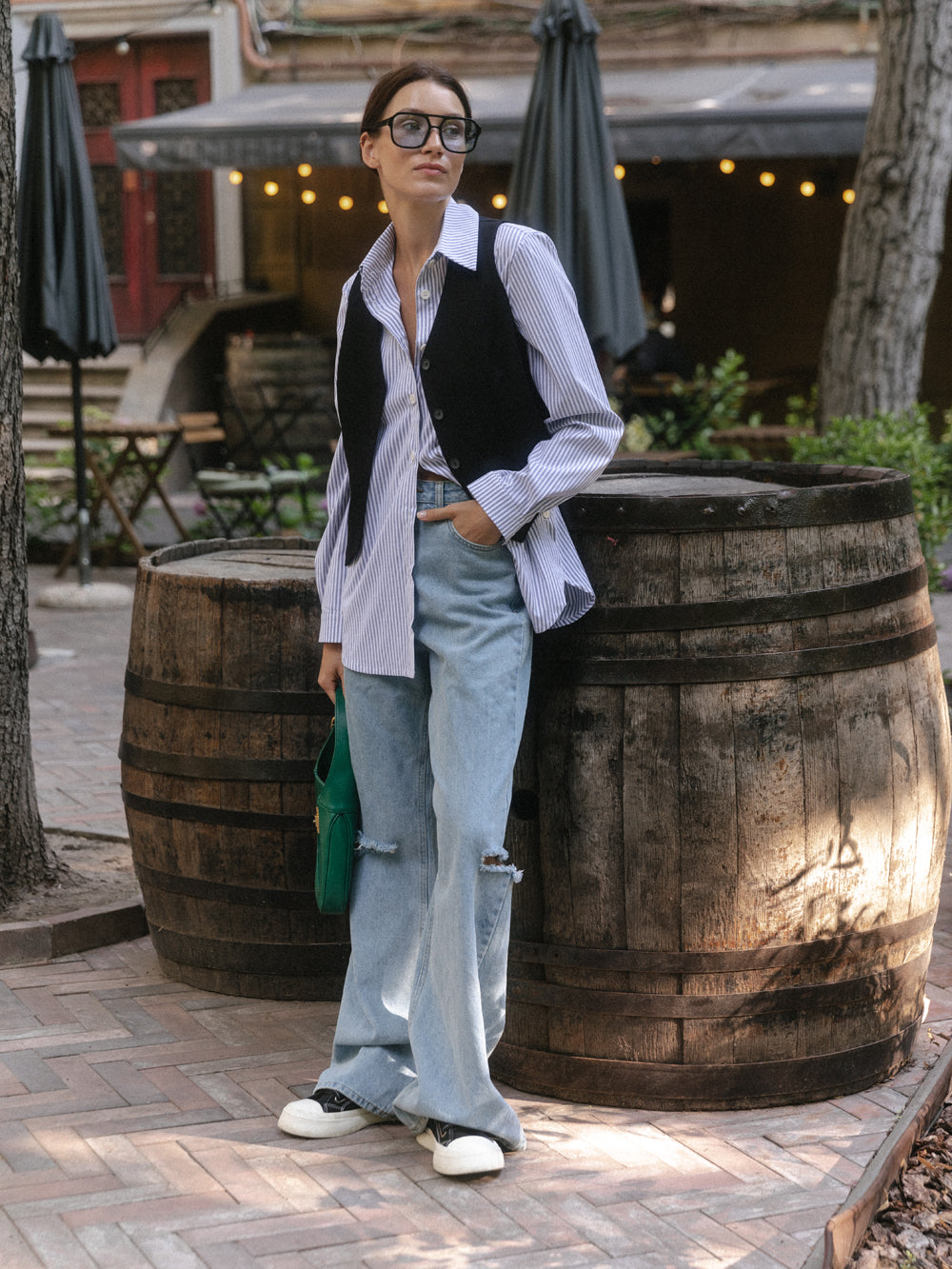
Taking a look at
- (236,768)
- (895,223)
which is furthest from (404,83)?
(895,223)

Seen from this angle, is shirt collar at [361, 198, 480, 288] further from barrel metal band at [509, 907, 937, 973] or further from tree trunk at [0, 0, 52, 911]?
tree trunk at [0, 0, 52, 911]

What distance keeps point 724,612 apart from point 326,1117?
1161 millimetres

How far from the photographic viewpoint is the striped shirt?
2711 millimetres

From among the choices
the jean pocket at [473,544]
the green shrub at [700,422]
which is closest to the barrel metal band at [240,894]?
the jean pocket at [473,544]

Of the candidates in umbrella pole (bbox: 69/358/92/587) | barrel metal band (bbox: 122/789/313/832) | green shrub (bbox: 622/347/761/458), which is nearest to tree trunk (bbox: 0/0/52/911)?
barrel metal band (bbox: 122/789/313/832)

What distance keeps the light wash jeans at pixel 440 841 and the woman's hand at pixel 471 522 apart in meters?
0.02

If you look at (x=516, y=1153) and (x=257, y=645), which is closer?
(x=516, y=1153)

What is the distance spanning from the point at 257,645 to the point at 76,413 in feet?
18.6

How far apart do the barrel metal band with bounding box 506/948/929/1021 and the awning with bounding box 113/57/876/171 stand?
29.1 feet

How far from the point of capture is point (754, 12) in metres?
14.2

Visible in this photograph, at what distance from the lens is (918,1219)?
2.78 m

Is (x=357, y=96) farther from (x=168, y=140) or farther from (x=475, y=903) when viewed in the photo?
(x=475, y=903)

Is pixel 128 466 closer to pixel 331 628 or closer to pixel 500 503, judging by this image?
pixel 331 628

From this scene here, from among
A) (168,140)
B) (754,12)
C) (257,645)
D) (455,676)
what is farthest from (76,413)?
(754,12)
